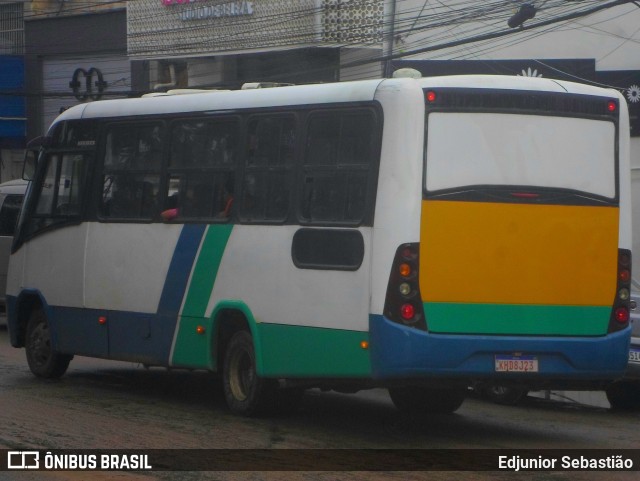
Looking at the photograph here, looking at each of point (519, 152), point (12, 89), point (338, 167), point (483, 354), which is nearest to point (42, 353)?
point (338, 167)

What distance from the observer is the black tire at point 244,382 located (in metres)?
10.5

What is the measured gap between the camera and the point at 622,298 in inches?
380

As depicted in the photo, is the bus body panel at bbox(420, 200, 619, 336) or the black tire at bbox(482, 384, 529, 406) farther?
the black tire at bbox(482, 384, 529, 406)

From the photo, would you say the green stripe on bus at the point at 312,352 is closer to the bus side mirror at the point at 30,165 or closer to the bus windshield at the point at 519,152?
the bus windshield at the point at 519,152

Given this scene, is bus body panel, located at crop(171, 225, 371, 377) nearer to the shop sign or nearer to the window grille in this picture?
the shop sign

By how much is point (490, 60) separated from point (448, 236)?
1558 centimetres

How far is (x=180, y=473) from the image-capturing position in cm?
793

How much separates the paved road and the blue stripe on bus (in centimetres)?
96

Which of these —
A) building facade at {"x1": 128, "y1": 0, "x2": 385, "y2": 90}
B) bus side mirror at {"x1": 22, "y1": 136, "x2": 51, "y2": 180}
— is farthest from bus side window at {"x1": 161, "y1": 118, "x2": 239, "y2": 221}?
building facade at {"x1": 128, "y1": 0, "x2": 385, "y2": 90}

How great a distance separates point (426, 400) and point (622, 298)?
2.44 metres

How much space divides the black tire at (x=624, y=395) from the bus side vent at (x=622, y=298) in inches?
124

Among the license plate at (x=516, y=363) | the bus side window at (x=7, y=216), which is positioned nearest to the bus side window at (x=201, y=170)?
the license plate at (x=516, y=363)

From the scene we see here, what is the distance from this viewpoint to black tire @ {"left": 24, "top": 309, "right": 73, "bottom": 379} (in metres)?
13.3

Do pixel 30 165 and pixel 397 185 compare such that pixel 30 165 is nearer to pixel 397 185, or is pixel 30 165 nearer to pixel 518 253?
pixel 397 185
